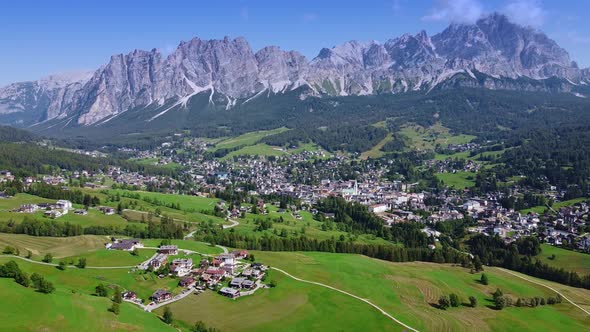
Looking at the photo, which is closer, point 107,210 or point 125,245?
point 125,245

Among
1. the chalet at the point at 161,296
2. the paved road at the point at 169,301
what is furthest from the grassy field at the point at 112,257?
the paved road at the point at 169,301

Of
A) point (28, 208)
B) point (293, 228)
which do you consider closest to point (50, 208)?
point (28, 208)

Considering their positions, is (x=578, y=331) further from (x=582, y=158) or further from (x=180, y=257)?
(x=582, y=158)

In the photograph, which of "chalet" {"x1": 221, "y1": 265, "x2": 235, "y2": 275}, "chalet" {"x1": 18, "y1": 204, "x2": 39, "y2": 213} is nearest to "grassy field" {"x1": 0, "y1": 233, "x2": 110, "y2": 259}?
"chalet" {"x1": 18, "y1": 204, "x2": 39, "y2": 213}

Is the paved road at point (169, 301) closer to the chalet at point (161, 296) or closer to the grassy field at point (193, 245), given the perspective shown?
the chalet at point (161, 296)

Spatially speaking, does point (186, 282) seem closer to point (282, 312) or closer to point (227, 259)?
point (227, 259)
